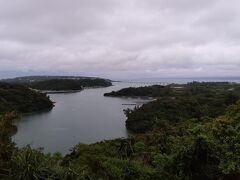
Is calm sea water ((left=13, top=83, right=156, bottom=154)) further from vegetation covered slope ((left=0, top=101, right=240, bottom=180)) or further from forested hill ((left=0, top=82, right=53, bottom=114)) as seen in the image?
vegetation covered slope ((left=0, top=101, right=240, bottom=180))

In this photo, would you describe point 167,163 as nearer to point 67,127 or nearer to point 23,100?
point 67,127

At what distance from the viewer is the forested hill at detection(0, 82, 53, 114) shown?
69225mm

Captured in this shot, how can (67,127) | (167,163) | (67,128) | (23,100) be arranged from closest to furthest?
1. (167,163)
2. (67,128)
3. (67,127)
4. (23,100)

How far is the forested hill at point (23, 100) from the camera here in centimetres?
6922

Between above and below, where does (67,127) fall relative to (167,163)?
below

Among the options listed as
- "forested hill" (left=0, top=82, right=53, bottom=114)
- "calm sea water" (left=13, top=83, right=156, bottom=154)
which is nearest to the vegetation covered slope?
"calm sea water" (left=13, top=83, right=156, bottom=154)

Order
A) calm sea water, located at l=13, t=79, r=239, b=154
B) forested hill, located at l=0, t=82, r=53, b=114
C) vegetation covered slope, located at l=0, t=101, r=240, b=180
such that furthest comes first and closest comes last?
1. forested hill, located at l=0, t=82, r=53, b=114
2. calm sea water, located at l=13, t=79, r=239, b=154
3. vegetation covered slope, located at l=0, t=101, r=240, b=180

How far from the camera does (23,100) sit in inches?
2859

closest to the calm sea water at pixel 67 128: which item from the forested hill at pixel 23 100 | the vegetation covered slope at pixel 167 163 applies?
the forested hill at pixel 23 100

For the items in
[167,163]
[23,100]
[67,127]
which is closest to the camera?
[167,163]

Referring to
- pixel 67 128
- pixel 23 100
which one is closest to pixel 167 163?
pixel 67 128

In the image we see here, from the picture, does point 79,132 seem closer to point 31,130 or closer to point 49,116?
point 31,130

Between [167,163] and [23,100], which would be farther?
[23,100]

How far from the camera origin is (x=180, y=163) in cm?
1368
